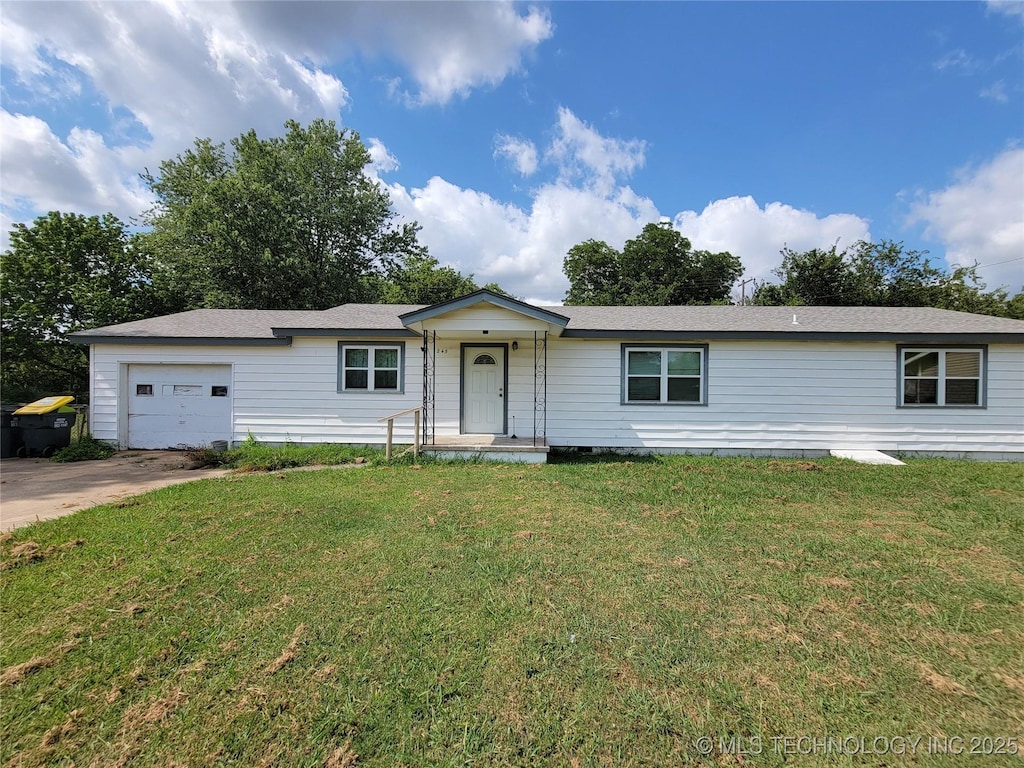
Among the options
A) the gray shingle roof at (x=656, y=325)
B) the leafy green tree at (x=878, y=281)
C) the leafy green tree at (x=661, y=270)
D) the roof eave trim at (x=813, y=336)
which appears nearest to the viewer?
the roof eave trim at (x=813, y=336)

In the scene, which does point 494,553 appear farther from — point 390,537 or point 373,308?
point 373,308

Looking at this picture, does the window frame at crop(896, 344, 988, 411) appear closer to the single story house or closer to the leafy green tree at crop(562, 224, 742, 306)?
the single story house

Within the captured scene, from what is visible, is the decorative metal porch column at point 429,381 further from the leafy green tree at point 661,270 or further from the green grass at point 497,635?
the leafy green tree at point 661,270

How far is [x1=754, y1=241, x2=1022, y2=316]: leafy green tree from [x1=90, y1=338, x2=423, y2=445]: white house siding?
2391cm

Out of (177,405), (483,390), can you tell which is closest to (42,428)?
(177,405)

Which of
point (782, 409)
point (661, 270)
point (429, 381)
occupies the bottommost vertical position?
point (782, 409)

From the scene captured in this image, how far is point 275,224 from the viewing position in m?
18.8

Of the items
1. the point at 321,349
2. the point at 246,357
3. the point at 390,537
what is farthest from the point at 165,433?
the point at 390,537

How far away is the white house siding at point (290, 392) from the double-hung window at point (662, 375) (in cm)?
458

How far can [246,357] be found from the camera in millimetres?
9422

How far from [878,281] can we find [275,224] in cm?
3103

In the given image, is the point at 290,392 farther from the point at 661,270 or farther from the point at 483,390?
the point at 661,270

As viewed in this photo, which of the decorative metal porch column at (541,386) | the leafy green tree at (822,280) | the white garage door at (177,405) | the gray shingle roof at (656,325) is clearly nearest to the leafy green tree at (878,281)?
the leafy green tree at (822,280)

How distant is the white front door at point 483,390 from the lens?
371 inches
